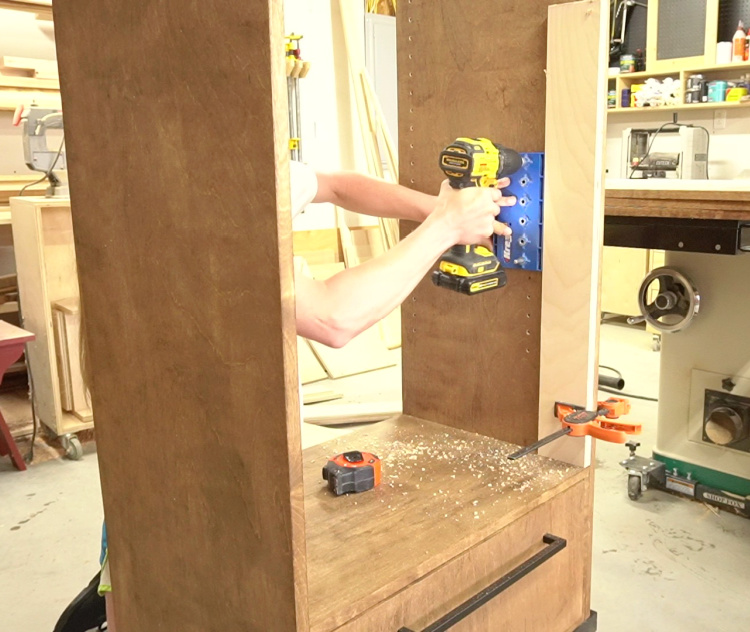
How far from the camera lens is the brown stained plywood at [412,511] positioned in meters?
0.87

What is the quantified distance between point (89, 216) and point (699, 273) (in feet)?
5.88

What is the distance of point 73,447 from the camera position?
2840mm

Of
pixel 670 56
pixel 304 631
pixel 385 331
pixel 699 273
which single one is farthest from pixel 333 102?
pixel 304 631

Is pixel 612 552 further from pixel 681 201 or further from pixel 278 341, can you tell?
pixel 278 341

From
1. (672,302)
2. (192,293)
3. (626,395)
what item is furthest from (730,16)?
(192,293)

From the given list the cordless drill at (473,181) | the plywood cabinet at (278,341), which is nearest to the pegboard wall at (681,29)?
the plywood cabinet at (278,341)

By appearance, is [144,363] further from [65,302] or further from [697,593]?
[65,302]

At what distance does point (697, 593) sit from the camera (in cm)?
185

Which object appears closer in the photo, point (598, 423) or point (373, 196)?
point (598, 423)

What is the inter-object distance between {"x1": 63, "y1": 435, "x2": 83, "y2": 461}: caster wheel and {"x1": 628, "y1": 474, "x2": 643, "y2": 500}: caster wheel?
1.99m

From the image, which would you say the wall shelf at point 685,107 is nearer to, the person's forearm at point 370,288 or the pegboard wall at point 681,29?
the pegboard wall at point 681,29

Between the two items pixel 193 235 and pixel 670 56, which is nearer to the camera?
pixel 193 235

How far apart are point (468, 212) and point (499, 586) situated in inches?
20.9

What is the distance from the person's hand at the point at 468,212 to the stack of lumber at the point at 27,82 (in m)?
2.93
